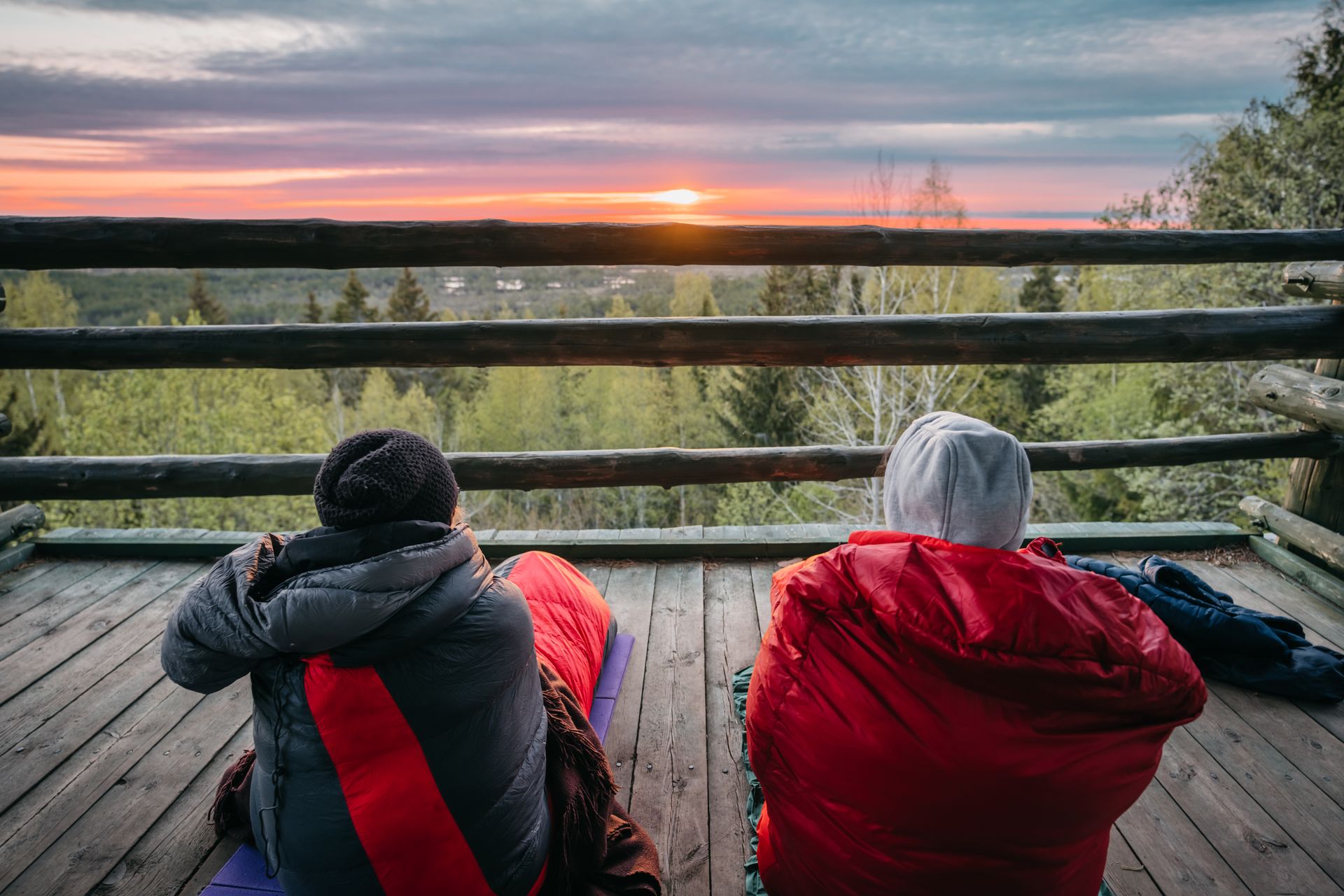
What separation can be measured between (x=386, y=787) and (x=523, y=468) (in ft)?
7.42

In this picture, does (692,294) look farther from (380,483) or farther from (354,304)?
(380,483)

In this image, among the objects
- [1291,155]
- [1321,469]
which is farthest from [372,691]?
[1291,155]

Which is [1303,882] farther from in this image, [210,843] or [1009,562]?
[210,843]

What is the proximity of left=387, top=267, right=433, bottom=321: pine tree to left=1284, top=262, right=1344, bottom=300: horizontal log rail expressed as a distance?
22.9 m

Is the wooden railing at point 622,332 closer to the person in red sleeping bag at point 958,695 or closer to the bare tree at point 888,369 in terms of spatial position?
the person in red sleeping bag at point 958,695

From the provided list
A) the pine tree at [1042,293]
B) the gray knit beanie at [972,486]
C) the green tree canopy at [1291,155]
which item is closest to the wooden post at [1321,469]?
the gray knit beanie at [972,486]

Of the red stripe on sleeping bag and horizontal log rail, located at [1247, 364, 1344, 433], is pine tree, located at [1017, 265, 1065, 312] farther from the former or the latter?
the red stripe on sleeping bag

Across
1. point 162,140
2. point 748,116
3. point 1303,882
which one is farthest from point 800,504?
point 162,140

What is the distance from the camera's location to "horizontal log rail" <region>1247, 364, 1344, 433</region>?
11.2 ft

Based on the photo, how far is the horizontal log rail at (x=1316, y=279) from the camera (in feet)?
11.2

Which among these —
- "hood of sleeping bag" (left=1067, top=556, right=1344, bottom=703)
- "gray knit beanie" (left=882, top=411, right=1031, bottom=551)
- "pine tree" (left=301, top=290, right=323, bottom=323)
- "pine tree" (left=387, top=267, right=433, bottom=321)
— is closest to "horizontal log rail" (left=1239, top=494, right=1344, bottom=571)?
"hood of sleeping bag" (left=1067, top=556, right=1344, bottom=703)

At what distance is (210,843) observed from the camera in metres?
2.05

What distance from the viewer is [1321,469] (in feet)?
11.9

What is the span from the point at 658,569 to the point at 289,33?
72.4 feet
